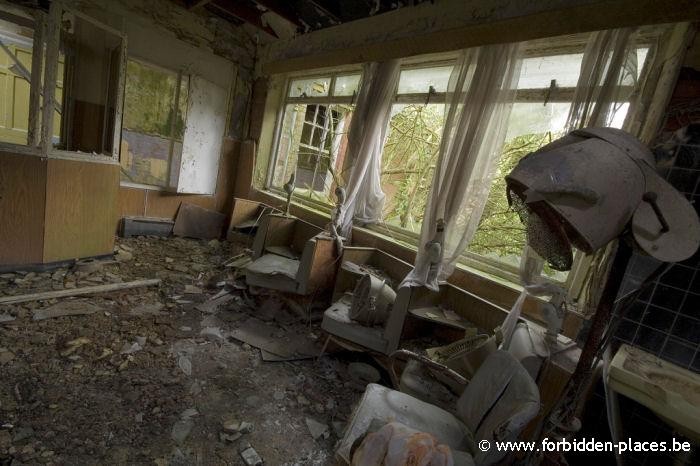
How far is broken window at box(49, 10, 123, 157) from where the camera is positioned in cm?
348

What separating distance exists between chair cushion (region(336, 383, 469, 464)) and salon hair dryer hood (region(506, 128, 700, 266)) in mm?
971

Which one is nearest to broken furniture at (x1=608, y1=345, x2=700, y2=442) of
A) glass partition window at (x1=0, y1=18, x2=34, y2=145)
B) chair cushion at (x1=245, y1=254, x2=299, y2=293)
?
chair cushion at (x1=245, y1=254, x2=299, y2=293)

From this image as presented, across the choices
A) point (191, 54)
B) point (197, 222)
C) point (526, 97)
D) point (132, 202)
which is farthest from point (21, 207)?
point (526, 97)

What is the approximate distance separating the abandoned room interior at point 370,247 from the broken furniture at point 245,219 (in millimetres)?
35

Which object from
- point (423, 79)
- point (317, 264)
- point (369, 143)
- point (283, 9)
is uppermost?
point (283, 9)

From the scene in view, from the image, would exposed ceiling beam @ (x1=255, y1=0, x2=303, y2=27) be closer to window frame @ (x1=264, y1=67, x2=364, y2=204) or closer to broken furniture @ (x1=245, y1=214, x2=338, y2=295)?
window frame @ (x1=264, y1=67, x2=364, y2=204)

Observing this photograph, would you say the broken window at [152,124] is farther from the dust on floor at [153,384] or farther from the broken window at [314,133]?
the dust on floor at [153,384]

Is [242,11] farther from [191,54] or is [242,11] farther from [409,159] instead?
[409,159]

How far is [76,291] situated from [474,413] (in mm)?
3280

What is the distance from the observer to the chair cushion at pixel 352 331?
7.92 ft

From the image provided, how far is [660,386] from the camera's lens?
1.35 metres

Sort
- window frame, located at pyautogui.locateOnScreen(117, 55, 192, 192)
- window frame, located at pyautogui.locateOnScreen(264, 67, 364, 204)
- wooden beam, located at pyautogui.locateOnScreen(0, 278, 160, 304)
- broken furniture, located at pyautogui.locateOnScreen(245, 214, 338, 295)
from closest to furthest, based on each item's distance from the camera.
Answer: wooden beam, located at pyautogui.locateOnScreen(0, 278, 160, 304) → broken furniture, located at pyautogui.locateOnScreen(245, 214, 338, 295) → window frame, located at pyautogui.locateOnScreen(264, 67, 364, 204) → window frame, located at pyautogui.locateOnScreen(117, 55, 192, 192)

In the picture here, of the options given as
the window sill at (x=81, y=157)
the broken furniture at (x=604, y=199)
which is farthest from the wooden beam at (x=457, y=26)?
the window sill at (x=81, y=157)

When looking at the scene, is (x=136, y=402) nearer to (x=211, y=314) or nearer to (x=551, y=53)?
(x=211, y=314)
